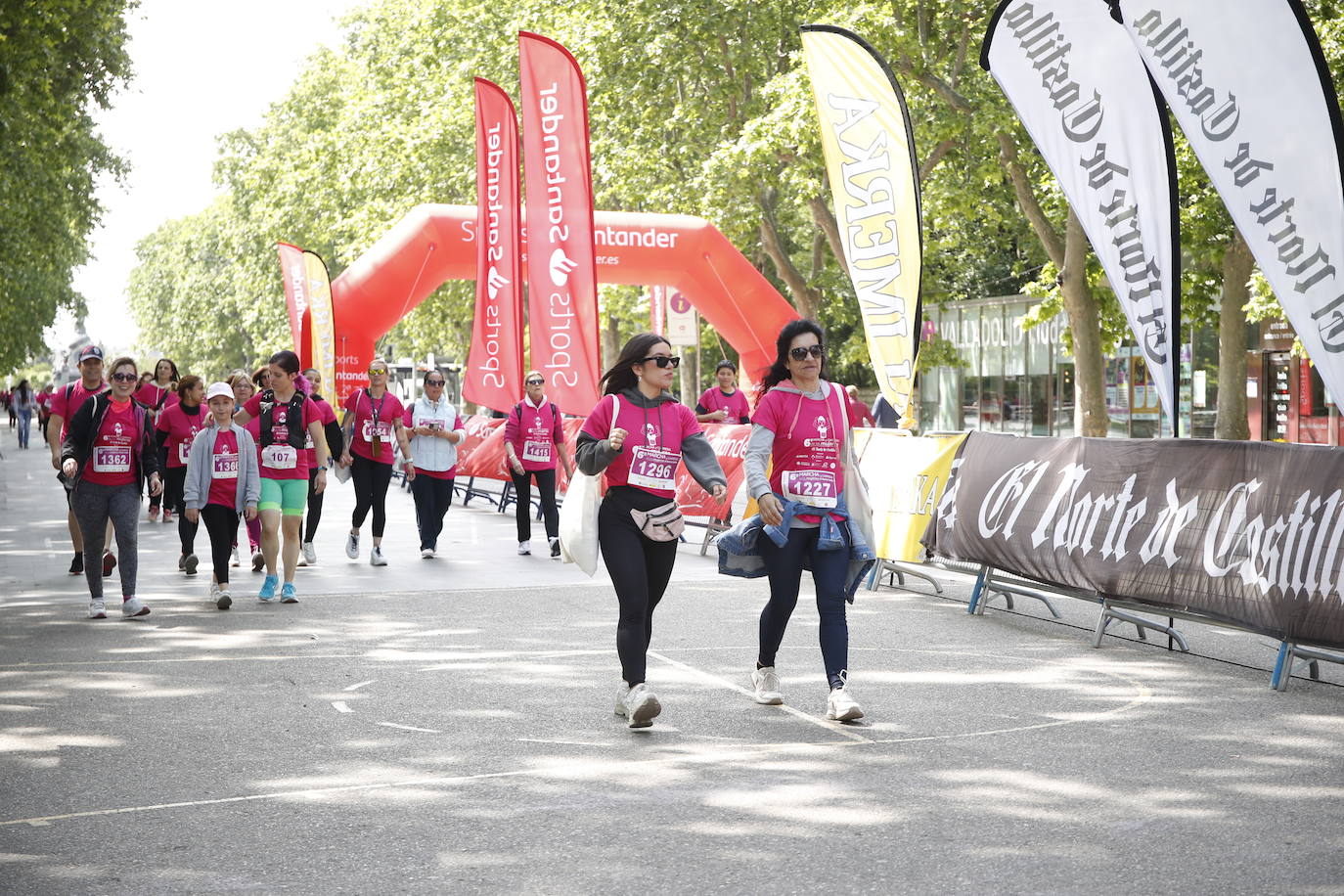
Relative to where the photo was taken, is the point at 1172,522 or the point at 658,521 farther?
the point at 1172,522

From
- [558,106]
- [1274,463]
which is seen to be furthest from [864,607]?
[558,106]

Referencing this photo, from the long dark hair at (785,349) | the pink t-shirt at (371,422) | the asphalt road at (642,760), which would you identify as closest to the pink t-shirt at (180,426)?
the pink t-shirt at (371,422)

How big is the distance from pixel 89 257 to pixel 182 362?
3666 centimetres

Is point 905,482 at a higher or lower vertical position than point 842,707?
higher

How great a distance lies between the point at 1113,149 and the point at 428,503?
24.7 feet

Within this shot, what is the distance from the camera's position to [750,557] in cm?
741

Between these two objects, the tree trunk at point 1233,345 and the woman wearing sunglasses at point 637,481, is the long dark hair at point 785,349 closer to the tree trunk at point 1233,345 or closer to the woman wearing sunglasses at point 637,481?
the woman wearing sunglasses at point 637,481

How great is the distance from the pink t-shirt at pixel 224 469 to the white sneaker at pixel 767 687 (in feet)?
16.9

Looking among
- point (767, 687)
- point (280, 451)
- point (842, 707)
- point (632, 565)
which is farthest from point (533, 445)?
point (842, 707)

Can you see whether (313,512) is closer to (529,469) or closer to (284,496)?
(529,469)

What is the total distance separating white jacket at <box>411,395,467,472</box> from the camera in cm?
1484

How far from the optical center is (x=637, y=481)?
7070mm

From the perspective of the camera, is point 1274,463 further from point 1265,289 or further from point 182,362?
point 182,362

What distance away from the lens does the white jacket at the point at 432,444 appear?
1484cm
